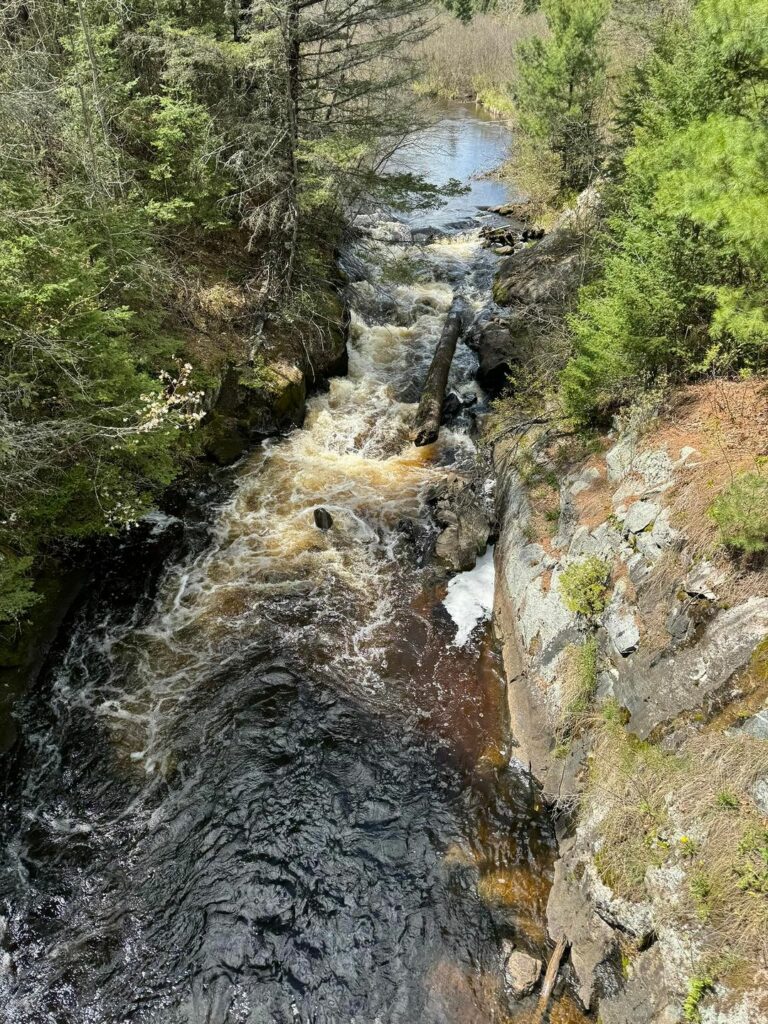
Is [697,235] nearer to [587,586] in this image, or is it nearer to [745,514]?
[745,514]

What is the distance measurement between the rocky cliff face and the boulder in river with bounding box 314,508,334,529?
11.9 ft

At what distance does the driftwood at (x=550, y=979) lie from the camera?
203 inches

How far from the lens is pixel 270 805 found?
675 centimetres

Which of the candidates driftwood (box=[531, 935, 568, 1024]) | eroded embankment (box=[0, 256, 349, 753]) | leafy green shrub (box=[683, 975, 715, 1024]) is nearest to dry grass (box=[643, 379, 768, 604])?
leafy green shrub (box=[683, 975, 715, 1024])

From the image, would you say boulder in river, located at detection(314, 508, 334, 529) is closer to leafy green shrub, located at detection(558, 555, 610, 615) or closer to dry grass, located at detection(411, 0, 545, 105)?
leafy green shrub, located at detection(558, 555, 610, 615)

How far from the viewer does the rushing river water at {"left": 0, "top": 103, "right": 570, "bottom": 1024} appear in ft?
17.7

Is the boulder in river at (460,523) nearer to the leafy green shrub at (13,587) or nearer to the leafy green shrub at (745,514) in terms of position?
the leafy green shrub at (745,514)

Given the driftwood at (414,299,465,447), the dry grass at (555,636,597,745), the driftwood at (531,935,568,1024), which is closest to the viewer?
the driftwood at (531,935,568,1024)

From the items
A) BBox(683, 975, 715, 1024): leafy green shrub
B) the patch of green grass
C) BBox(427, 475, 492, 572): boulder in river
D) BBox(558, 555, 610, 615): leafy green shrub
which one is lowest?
BBox(427, 475, 492, 572): boulder in river

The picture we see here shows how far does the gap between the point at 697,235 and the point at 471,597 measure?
6.11m

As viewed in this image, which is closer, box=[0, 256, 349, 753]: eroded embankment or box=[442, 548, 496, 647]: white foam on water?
box=[442, 548, 496, 647]: white foam on water

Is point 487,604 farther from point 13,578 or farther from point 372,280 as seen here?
point 372,280

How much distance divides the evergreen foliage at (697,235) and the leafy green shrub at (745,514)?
5.88 ft

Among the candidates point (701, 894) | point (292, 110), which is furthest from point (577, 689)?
point (292, 110)
